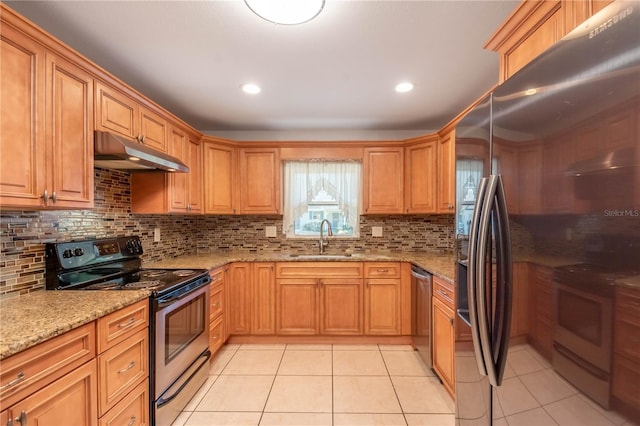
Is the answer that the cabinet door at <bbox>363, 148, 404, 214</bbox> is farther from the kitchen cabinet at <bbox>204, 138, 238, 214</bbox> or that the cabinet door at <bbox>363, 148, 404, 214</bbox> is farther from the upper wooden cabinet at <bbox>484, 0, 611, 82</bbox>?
the upper wooden cabinet at <bbox>484, 0, 611, 82</bbox>

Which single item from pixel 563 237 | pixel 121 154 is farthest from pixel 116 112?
pixel 563 237

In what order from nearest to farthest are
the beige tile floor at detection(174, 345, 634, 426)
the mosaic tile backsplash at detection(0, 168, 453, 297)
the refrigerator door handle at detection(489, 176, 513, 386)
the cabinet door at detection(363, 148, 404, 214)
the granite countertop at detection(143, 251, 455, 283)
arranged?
the refrigerator door handle at detection(489, 176, 513, 386), the mosaic tile backsplash at detection(0, 168, 453, 297), the beige tile floor at detection(174, 345, 634, 426), the granite countertop at detection(143, 251, 455, 283), the cabinet door at detection(363, 148, 404, 214)

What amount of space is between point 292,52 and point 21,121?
1.43 metres

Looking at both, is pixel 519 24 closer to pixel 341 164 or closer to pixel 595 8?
pixel 595 8

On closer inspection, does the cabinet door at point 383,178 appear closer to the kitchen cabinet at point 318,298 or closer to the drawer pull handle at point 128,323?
the kitchen cabinet at point 318,298

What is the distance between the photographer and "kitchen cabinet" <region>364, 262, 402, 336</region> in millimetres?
2746

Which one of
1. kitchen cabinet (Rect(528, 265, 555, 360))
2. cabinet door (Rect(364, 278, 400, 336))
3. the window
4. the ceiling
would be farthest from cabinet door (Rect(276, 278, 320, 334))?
kitchen cabinet (Rect(528, 265, 555, 360))

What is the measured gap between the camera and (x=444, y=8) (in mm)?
1400

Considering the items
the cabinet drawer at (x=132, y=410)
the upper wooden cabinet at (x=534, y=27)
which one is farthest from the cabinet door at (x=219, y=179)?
the upper wooden cabinet at (x=534, y=27)

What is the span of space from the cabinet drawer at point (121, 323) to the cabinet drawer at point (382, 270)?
6.31 feet

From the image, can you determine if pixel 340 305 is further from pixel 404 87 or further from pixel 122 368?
pixel 404 87

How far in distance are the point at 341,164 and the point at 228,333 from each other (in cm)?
222

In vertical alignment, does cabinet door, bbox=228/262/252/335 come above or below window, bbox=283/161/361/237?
below

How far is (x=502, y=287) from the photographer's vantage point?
34.6 inches
